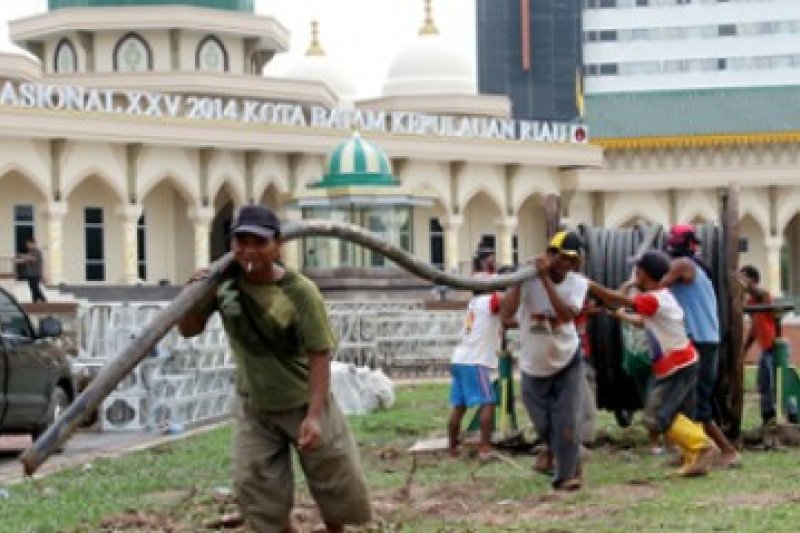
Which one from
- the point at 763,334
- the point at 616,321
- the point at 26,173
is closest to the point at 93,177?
the point at 26,173

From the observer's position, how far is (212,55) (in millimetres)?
47125

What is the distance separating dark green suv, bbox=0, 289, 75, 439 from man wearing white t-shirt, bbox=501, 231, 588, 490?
4933mm

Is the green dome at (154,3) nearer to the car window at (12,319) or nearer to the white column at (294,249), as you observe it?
the white column at (294,249)

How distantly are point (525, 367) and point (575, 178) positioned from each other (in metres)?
43.1

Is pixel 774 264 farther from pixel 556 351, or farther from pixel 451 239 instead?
pixel 556 351

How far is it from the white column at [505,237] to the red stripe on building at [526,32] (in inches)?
1068

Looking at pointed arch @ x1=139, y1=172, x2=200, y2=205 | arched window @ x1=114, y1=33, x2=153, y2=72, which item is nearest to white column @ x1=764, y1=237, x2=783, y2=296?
pointed arch @ x1=139, y1=172, x2=200, y2=205

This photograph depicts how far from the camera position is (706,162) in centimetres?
5619

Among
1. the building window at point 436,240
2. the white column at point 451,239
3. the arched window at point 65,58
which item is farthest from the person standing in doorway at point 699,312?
the building window at point 436,240

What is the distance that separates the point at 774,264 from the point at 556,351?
45.4 m

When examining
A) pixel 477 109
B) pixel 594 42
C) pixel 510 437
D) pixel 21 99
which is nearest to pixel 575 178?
pixel 477 109


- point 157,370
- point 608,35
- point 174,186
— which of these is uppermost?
point 608,35

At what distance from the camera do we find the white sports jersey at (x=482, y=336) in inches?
498

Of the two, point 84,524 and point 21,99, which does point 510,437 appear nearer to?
point 84,524
